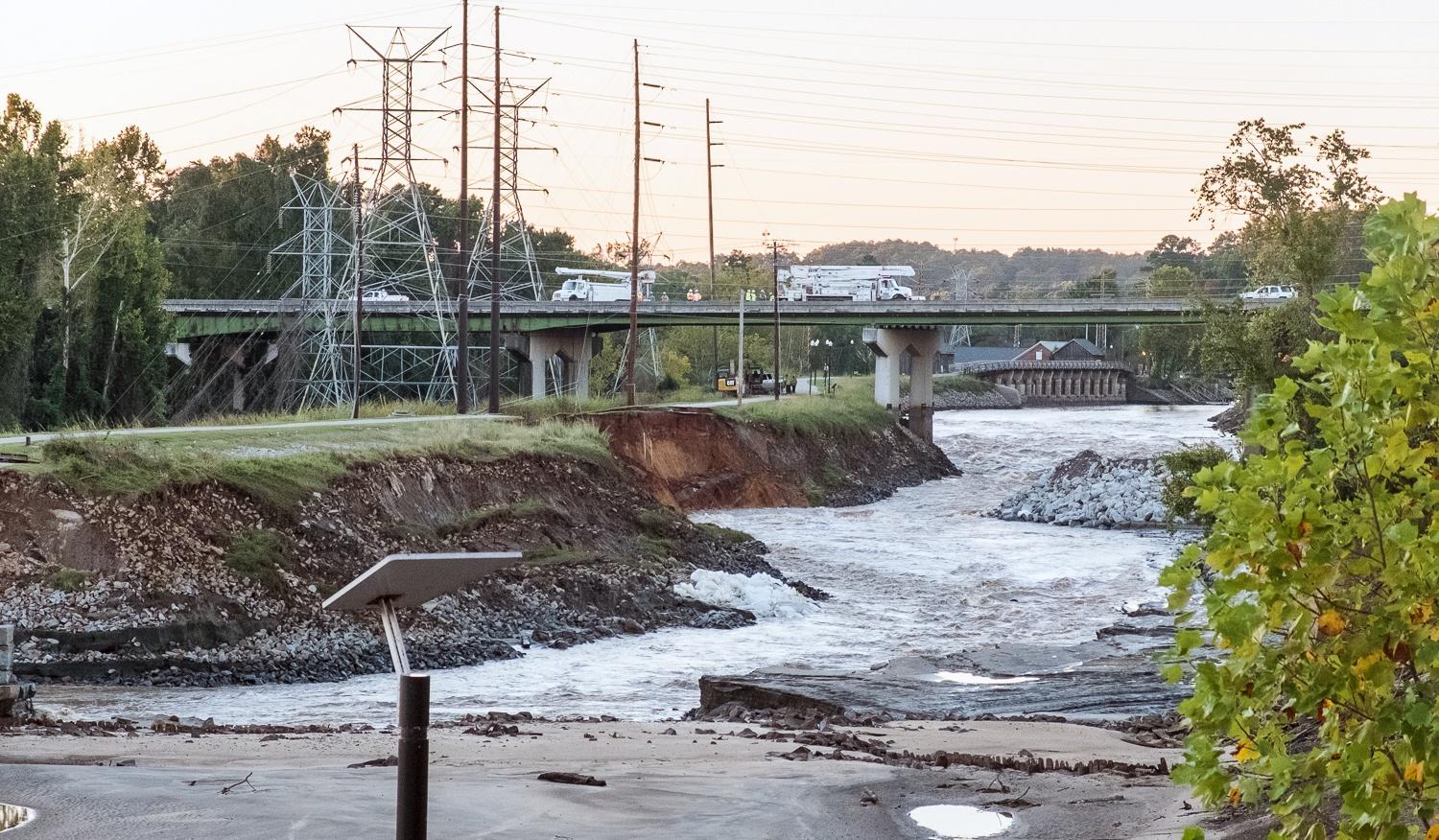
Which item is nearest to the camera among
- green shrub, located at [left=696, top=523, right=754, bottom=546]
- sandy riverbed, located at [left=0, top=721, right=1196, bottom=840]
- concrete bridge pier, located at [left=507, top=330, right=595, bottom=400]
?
sandy riverbed, located at [left=0, top=721, right=1196, bottom=840]

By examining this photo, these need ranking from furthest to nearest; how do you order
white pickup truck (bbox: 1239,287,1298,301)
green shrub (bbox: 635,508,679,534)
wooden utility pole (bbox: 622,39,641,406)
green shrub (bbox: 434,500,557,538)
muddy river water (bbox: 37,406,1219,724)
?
1. wooden utility pole (bbox: 622,39,641,406)
2. white pickup truck (bbox: 1239,287,1298,301)
3. green shrub (bbox: 635,508,679,534)
4. green shrub (bbox: 434,500,557,538)
5. muddy river water (bbox: 37,406,1219,724)

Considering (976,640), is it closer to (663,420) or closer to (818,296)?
(663,420)

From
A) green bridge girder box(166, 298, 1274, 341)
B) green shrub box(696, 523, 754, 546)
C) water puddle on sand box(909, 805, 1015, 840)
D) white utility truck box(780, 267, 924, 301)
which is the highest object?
white utility truck box(780, 267, 924, 301)

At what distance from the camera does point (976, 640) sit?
2930cm

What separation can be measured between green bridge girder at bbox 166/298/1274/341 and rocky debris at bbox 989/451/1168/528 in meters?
25.6

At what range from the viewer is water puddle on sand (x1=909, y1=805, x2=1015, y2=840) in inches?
432

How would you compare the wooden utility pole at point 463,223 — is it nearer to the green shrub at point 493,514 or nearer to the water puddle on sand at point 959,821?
the green shrub at point 493,514

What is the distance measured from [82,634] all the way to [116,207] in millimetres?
59739

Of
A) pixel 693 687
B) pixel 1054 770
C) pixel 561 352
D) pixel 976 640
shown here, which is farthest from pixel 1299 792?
pixel 561 352

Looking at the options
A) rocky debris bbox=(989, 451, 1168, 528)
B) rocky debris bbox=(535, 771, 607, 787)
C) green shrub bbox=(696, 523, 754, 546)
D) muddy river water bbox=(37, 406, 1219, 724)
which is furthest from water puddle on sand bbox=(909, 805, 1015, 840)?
rocky debris bbox=(989, 451, 1168, 528)

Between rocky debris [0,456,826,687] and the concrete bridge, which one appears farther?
the concrete bridge

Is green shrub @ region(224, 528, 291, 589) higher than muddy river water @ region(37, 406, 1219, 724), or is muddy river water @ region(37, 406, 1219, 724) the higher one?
green shrub @ region(224, 528, 291, 589)

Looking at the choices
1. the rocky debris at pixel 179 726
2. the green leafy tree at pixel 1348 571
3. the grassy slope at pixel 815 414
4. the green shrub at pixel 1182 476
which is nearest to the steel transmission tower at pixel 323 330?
the grassy slope at pixel 815 414

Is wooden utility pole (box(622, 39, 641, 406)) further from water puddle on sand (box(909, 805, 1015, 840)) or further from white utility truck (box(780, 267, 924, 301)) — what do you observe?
water puddle on sand (box(909, 805, 1015, 840))
